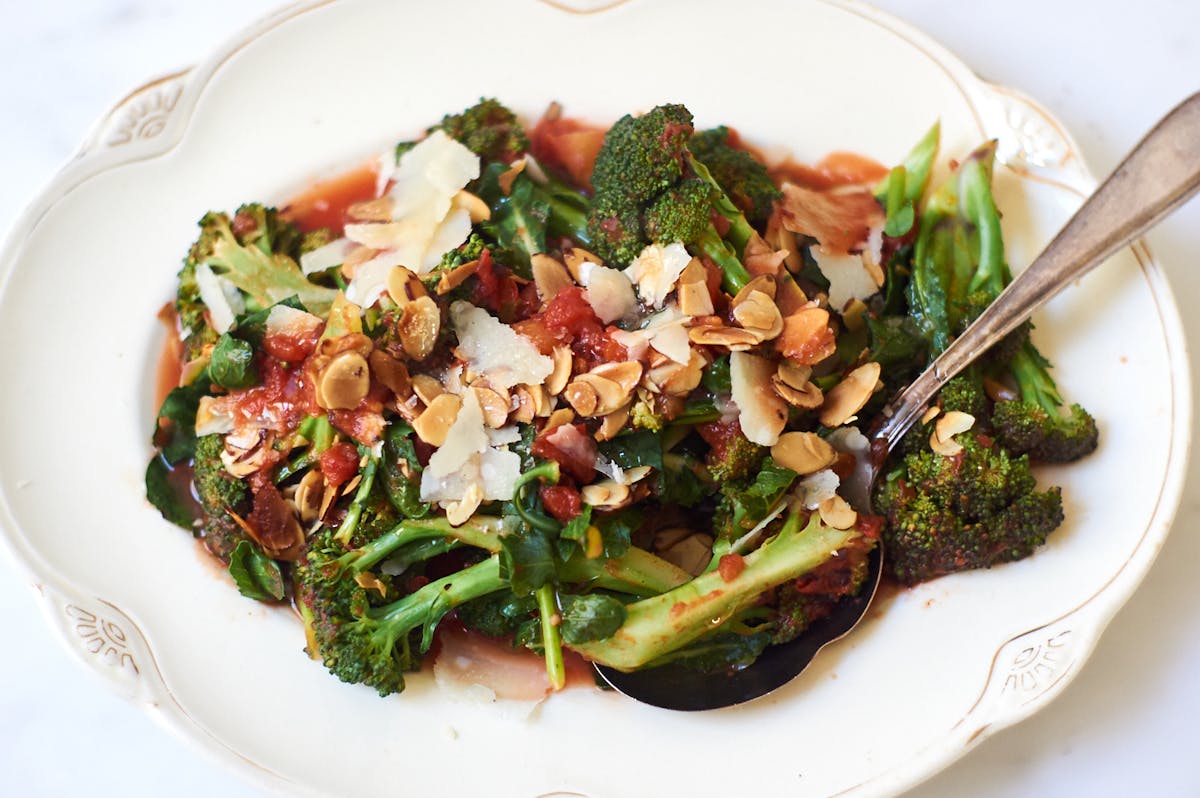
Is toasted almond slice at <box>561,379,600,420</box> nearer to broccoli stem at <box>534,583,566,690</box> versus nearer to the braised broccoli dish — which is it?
the braised broccoli dish

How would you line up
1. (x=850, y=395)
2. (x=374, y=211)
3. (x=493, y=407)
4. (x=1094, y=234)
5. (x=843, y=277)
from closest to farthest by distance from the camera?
1. (x=1094, y=234)
2. (x=493, y=407)
3. (x=850, y=395)
4. (x=843, y=277)
5. (x=374, y=211)

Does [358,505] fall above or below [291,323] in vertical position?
below

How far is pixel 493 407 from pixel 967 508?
4.00 ft

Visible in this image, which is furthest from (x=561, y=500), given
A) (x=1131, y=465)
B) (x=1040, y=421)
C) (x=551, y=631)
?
(x=1131, y=465)

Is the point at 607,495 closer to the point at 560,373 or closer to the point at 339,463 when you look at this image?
the point at 560,373

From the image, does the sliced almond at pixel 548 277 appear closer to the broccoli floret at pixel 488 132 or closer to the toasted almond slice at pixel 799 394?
the broccoli floret at pixel 488 132

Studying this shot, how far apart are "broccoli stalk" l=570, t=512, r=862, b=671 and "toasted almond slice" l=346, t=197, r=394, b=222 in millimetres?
1272

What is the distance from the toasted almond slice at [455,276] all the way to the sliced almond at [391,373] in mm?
211

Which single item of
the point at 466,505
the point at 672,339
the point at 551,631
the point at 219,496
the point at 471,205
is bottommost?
the point at 551,631

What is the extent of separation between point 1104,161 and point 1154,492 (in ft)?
4.12

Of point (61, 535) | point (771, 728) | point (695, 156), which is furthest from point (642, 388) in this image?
point (61, 535)

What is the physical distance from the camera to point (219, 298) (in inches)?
100

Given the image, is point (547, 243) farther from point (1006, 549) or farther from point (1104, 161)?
point (1104, 161)

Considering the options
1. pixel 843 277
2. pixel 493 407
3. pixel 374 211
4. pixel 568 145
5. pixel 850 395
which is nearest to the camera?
pixel 493 407
